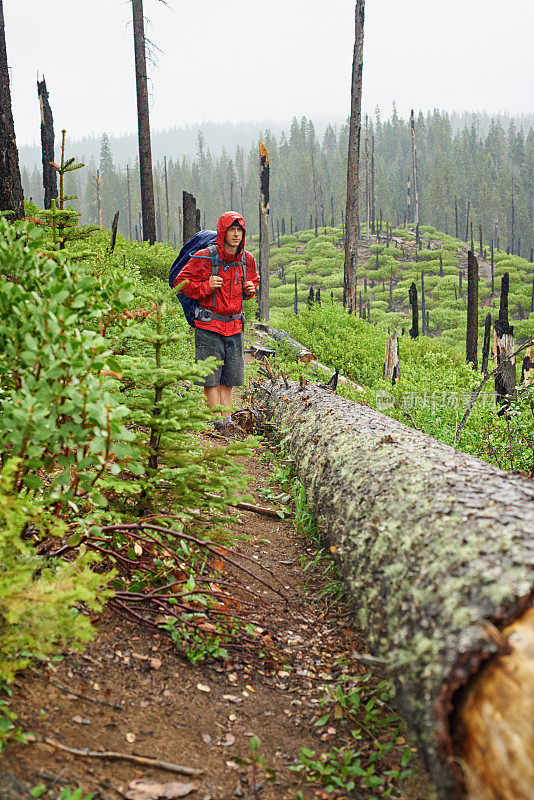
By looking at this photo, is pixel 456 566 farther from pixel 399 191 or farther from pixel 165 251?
pixel 399 191

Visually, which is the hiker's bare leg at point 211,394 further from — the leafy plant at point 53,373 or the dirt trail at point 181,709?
the leafy plant at point 53,373

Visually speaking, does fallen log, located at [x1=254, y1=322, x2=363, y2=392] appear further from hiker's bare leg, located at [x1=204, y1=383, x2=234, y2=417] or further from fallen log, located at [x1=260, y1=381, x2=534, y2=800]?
fallen log, located at [x1=260, y1=381, x2=534, y2=800]

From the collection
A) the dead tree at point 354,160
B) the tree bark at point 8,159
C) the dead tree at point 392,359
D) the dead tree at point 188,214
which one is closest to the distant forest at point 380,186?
the dead tree at point 354,160

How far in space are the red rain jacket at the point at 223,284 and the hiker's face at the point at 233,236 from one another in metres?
0.04

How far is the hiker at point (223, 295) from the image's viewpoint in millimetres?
5438

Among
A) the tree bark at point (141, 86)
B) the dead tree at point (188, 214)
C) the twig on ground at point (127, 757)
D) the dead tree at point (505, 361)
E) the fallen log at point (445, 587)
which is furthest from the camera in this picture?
the tree bark at point (141, 86)

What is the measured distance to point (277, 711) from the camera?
2.42 m

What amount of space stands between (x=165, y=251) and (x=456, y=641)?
42.4 feet

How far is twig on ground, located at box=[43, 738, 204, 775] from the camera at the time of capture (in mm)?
1761

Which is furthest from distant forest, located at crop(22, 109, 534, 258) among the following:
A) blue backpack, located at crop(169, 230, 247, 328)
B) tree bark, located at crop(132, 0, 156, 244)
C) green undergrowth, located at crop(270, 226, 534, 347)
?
blue backpack, located at crop(169, 230, 247, 328)

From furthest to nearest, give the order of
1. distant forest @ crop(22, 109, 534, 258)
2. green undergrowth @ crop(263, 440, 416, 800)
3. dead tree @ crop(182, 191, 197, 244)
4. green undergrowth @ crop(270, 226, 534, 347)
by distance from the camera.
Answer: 1. distant forest @ crop(22, 109, 534, 258)
2. green undergrowth @ crop(270, 226, 534, 347)
3. dead tree @ crop(182, 191, 197, 244)
4. green undergrowth @ crop(263, 440, 416, 800)

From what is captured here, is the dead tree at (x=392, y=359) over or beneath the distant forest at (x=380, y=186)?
beneath

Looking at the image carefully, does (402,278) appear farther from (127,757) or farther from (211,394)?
(127,757)

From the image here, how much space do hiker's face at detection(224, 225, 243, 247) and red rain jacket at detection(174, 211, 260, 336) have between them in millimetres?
35
